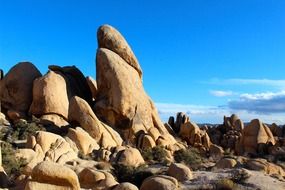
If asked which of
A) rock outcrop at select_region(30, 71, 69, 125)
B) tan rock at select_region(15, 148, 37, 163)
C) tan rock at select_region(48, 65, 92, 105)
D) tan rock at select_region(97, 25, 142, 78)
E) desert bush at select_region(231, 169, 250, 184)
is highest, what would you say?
tan rock at select_region(97, 25, 142, 78)

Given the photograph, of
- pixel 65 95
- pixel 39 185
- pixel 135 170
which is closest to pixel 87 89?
pixel 65 95

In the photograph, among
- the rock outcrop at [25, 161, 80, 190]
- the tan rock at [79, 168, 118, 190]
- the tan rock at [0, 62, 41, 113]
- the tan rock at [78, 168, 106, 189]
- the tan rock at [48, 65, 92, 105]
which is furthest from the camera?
the tan rock at [48, 65, 92, 105]

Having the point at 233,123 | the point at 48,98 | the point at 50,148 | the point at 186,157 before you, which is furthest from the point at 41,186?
the point at 233,123

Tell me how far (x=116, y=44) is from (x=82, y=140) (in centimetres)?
1414

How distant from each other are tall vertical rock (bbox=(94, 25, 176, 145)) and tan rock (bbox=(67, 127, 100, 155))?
22.1 ft

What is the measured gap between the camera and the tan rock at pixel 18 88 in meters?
37.1

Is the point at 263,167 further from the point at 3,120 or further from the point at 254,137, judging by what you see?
the point at 254,137

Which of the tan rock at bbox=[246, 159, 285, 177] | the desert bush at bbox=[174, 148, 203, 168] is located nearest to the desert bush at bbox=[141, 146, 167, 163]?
the desert bush at bbox=[174, 148, 203, 168]

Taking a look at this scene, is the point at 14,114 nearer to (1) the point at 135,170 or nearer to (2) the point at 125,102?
(2) the point at 125,102

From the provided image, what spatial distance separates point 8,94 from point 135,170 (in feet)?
58.8

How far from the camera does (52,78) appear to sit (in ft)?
119

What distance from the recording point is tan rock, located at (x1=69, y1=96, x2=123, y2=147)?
3291 centimetres

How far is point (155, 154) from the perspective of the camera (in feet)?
110

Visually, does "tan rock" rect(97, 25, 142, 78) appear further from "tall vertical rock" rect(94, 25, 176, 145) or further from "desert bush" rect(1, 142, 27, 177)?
"desert bush" rect(1, 142, 27, 177)
